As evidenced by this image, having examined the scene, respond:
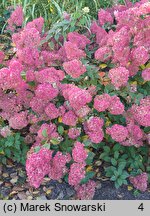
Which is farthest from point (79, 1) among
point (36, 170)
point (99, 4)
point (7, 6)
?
point (36, 170)

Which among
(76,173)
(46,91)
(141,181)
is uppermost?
(46,91)

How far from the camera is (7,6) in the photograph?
12.0 ft

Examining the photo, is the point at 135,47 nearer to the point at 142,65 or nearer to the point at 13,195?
the point at 142,65

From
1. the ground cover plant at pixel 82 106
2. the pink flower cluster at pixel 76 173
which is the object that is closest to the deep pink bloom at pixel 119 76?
the ground cover plant at pixel 82 106

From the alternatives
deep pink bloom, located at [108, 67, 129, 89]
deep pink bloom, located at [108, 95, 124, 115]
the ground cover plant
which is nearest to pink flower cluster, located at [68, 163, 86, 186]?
the ground cover plant

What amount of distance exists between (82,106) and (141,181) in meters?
0.59

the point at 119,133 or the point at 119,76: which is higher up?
the point at 119,76

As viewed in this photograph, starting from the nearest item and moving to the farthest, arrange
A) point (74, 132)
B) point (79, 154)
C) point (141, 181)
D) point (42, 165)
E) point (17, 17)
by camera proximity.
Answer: point (42, 165) < point (79, 154) < point (74, 132) < point (141, 181) < point (17, 17)

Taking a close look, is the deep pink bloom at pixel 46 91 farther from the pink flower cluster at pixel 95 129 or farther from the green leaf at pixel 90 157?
the green leaf at pixel 90 157

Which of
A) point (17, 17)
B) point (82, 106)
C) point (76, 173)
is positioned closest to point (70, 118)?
point (82, 106)

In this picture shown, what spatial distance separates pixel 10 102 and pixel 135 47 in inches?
31.8

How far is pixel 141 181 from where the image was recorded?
2373 millimetres

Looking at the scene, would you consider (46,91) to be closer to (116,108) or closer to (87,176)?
(116,108)

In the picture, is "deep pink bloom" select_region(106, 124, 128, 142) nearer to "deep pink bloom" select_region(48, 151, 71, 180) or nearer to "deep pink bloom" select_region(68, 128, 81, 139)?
"deep pink bloom" select_region(68, 128, 81, 139)
